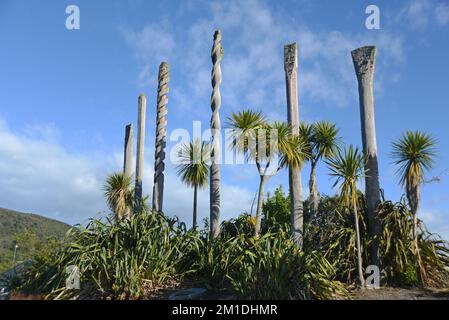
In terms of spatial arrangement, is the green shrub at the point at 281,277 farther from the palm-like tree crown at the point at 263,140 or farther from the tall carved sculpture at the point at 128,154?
the tall carved sculpture at the point at 128,154

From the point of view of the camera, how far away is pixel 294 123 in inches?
515

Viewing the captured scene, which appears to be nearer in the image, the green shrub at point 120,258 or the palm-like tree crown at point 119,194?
the green shrub at point 120,258

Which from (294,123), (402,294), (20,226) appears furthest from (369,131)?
(20,226)

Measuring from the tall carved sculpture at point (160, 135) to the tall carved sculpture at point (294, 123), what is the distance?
14.0 feet

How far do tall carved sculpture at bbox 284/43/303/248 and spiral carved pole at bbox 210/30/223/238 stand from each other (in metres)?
2.06

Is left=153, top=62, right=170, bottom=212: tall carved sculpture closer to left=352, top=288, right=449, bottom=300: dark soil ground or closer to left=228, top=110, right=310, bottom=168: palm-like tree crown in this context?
left=228, top=110, right=310, bottom=168: palm-like tree crown

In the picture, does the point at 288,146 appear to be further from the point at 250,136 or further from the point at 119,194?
the point at 119,194

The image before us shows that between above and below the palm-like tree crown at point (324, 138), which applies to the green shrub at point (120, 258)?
below

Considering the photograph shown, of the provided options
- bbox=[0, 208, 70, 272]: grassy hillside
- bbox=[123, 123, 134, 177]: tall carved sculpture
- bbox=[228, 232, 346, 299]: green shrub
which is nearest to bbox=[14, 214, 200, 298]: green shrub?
bbox=[228, 232, 346, 299]: green shrub

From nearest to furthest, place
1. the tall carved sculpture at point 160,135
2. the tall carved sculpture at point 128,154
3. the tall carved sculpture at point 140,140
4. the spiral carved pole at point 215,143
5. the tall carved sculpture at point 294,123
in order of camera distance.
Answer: the tall carved sculpture at point 294,123 < the spiral carved pole at point 215,143 < the tall carved sculpture at point 160,135 < the tall carved sculpture at point 140,140 < the tall carved sculpture at point 128,154

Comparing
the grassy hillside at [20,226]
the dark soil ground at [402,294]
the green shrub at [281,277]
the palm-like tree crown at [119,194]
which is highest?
the grassy hillside at [20,226]

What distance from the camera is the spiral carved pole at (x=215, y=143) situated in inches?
516

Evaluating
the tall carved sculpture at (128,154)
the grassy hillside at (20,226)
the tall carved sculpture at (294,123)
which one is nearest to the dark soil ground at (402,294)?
the tall carved sculpture at (294,123)

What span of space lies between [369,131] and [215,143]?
4.24m
